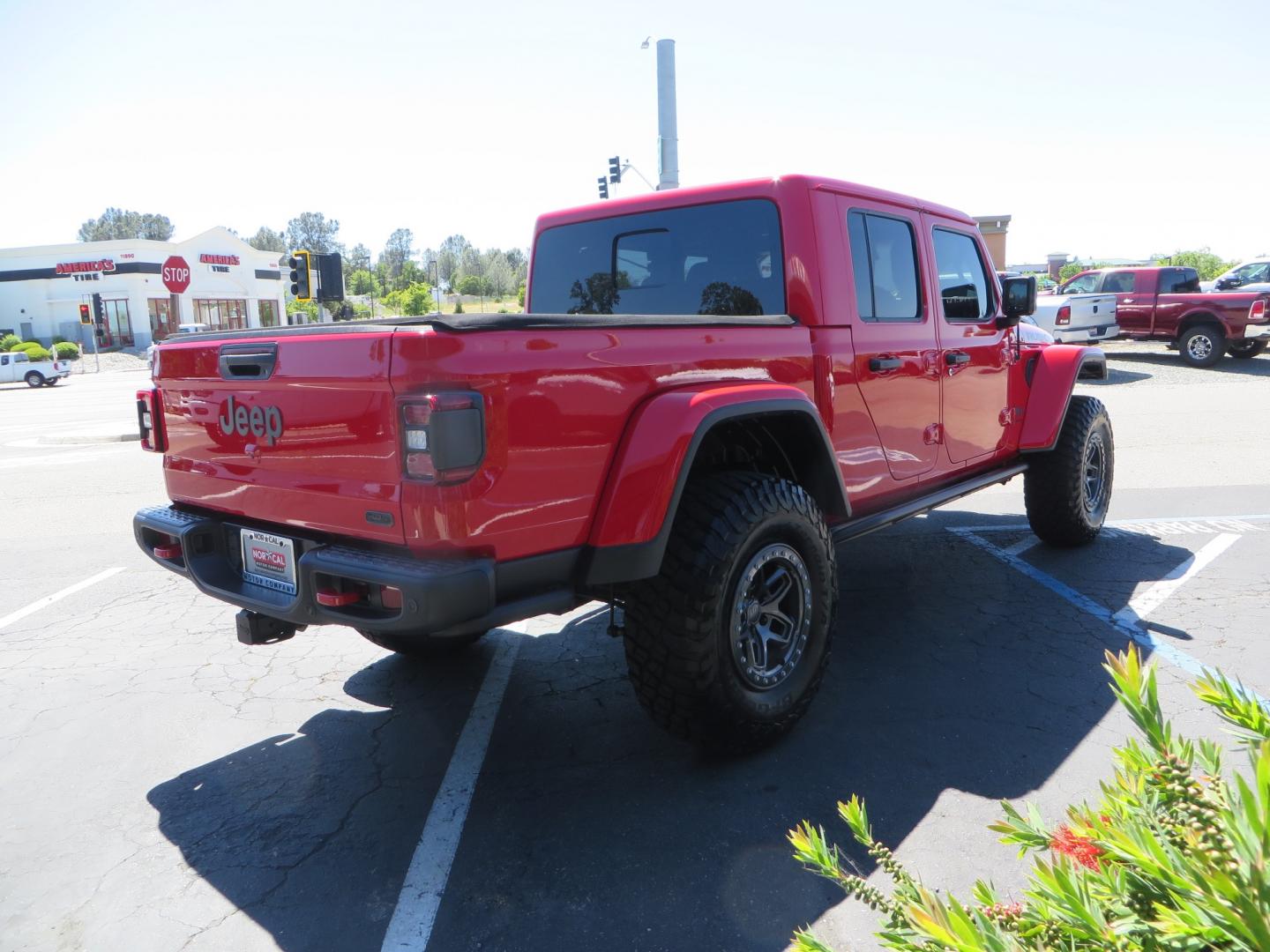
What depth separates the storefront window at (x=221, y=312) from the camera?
55.0 metres

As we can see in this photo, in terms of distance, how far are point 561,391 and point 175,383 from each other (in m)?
1.63

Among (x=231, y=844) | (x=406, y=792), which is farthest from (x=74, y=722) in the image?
(x=406, y=792)

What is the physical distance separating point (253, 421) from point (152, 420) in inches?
34.8

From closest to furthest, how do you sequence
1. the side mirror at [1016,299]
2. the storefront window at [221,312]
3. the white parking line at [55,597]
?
1. the side mirror at [1016,299]
2. the white parking line at [55,597]
3. the storefront window at [221,312]

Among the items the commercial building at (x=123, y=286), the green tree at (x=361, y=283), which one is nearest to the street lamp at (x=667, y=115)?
the commercial building at (x=123, y=286)

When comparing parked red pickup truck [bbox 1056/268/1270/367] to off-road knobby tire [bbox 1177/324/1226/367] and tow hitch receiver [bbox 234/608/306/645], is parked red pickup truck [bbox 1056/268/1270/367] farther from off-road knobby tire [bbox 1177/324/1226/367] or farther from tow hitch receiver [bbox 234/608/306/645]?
tow hitch receiver [bbox 234/608/306/645]

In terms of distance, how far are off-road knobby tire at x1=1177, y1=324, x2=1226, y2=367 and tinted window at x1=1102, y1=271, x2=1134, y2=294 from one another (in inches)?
55.5

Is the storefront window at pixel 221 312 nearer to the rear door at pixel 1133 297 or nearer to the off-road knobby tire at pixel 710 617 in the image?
the rear door at pixel 1133 297

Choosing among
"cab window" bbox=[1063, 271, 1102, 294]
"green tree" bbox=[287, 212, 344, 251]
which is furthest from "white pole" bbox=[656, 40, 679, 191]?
"green tree" bbox=[287, 212, 344, 251]

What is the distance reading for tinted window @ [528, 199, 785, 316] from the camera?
392 cm

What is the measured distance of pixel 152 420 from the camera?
3607 millimetres

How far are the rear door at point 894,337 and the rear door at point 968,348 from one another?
7.1 inches

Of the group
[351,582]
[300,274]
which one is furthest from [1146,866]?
[300,274]

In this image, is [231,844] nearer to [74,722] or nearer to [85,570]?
[74,722]
